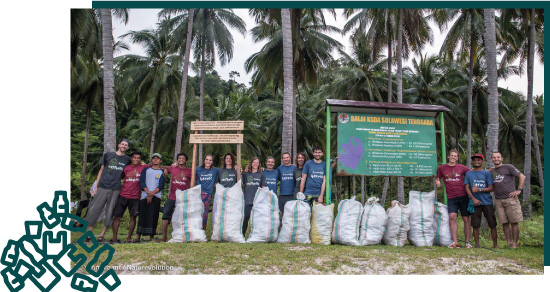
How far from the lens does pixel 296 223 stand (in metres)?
6.64

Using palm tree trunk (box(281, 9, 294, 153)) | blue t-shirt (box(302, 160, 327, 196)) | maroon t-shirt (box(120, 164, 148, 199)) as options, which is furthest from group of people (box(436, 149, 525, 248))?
maroon t-shirt (box(120, 164, 148, 199))

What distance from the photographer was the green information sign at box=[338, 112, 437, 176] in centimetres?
721

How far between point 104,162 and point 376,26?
1484 cm

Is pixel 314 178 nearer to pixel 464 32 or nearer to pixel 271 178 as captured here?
pixel 271 178

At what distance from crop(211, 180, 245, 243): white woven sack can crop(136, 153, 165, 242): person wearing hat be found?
3.80 feet

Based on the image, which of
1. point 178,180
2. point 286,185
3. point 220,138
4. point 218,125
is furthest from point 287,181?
point 178,180

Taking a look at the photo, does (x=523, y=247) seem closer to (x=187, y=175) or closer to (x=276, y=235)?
(x=276, y=235)

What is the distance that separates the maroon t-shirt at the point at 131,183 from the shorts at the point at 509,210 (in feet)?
20.2

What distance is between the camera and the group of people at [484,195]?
22.4 feet

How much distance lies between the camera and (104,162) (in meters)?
6.94

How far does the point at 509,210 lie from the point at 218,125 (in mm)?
5158

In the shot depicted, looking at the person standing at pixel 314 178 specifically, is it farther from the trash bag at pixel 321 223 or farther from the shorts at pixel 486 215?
the shorts at pixel 486 215

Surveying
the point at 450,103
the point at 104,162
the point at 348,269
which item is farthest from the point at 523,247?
the point at 450,103

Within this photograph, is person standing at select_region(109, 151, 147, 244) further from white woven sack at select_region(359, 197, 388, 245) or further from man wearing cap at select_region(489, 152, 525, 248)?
man wearing cap at select_region(489, 152, 525, 248)
